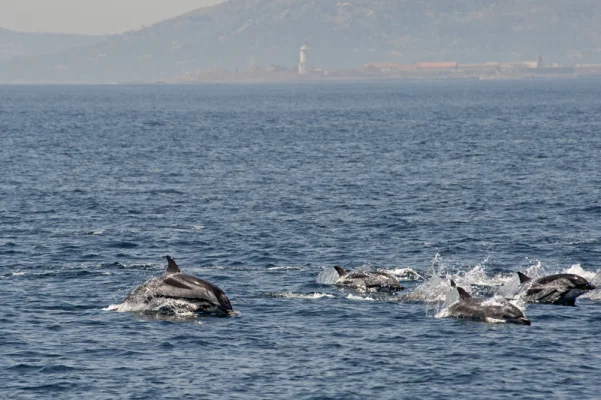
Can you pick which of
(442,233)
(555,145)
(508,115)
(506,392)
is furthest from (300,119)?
(506,392)

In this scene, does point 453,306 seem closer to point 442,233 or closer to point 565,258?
point 565,258

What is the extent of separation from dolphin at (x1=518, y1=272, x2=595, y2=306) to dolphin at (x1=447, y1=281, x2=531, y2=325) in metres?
2.88

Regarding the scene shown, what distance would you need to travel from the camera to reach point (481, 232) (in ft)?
192

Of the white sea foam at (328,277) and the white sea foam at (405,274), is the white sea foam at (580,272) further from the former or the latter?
the white sea foam at (328,277)

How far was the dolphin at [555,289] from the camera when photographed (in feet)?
134

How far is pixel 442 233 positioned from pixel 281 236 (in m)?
9.26

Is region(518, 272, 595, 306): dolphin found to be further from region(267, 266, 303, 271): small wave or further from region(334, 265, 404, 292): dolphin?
region(267, 266, 303, 271): small wave

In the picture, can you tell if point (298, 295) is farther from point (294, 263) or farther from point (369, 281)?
point (294, 263)

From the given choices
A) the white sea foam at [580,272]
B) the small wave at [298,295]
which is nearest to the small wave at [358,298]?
the small wave at [298,295]

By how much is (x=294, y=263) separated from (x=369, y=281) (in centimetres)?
690

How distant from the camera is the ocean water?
32.1 metres

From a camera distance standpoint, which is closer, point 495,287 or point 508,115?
point 495,287

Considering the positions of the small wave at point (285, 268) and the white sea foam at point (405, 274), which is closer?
the white sea foam at point (405, 274)

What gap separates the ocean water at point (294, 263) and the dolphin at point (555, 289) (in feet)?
2.61
